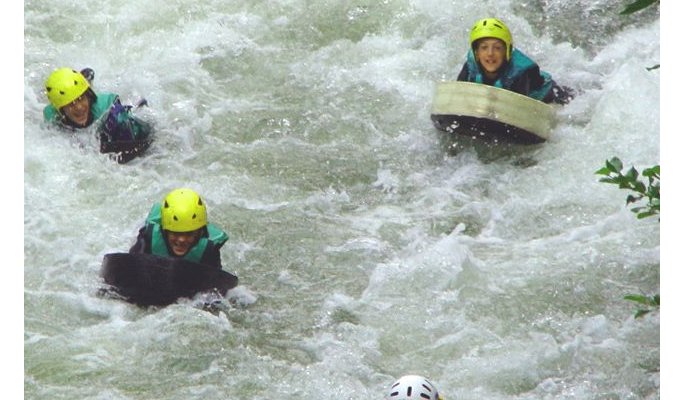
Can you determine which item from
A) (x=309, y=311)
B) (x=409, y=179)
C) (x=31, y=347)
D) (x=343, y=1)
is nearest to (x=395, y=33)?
(x=343, y=1)

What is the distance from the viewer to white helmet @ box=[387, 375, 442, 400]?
18.3 feet

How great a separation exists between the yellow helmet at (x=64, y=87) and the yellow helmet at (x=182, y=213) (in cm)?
185

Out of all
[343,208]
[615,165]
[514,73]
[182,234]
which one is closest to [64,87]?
[182,234]

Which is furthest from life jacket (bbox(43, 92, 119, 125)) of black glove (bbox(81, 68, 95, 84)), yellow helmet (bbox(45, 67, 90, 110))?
black glove (bbox(81, 68, 95, 84))

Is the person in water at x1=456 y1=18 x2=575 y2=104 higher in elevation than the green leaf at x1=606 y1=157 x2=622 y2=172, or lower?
higher

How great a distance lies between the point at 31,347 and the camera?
6.93 meters

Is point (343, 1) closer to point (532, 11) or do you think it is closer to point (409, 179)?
point (532, 11)

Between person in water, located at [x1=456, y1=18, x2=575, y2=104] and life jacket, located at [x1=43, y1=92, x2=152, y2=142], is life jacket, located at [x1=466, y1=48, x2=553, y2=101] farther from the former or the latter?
A: life jacket, located at [x1=43, y1=92, x2=152, y2=142]

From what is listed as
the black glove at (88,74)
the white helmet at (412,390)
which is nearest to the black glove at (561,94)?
the black glove at (88,74)

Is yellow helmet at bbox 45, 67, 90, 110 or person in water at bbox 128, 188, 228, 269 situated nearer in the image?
person in water at bbox 128, 188, 228, 269

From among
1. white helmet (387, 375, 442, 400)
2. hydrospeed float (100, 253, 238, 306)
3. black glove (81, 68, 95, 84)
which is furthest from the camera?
black glove (81, 68, 95, 84)

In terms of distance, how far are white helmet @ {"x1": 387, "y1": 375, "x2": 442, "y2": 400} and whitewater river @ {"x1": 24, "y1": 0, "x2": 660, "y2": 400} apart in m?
1.00

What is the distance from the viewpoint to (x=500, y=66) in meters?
9.20

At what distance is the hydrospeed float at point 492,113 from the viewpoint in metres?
8.76
